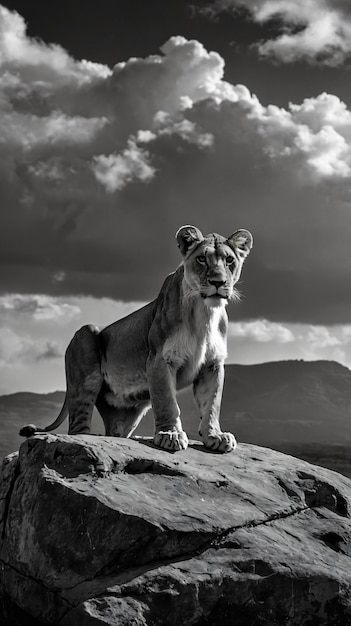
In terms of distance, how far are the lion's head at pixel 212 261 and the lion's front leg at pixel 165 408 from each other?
1197 mm

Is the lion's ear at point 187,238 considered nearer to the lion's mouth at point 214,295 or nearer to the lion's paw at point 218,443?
the lion's mouth at point 214,295

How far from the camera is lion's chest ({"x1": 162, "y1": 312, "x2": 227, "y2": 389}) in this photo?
36.4ft

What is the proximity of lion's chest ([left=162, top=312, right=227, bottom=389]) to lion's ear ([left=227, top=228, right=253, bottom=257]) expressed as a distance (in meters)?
0.98

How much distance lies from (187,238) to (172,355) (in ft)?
5.46

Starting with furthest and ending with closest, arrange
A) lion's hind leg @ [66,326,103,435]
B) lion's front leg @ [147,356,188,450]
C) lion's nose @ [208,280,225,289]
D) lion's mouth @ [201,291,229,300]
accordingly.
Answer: lion's hind leg @ [66,326,103,435]
lion's front leg @ [147,356,188,450]
lion's mouth @ [201,291,229,300]
lion's nose @ [208,280,225,289]

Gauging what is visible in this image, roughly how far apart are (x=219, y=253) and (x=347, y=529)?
14.0 ft

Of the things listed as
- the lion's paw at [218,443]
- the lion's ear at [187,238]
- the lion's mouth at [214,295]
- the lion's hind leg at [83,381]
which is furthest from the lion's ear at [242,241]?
the lion's hind leg at [83,381]

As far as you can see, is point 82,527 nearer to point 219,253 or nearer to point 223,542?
point 223,542

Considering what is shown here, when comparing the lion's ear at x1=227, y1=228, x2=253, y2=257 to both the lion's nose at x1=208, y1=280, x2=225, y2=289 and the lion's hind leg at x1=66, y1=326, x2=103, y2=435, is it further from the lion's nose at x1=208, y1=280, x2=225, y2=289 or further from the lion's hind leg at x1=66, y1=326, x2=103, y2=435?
the lion's hind leg at x1=66, y1=326, x2=103, y2=435

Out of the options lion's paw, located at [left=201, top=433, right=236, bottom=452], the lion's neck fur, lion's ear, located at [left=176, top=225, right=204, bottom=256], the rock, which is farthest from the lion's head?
the rock

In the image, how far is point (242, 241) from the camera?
11258mm

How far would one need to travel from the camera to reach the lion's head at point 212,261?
10.5 meters

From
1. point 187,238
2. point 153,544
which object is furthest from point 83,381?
point 153,544

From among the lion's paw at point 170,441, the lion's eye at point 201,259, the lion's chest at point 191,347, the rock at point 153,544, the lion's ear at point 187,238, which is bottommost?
the rock at point 153,544
